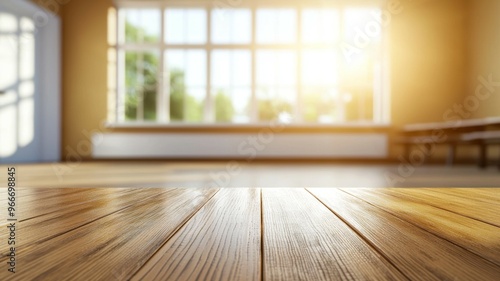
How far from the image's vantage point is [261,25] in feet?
23.2

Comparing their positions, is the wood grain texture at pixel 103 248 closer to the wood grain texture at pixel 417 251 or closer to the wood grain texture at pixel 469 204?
the wood grain texture at pixel 417 251

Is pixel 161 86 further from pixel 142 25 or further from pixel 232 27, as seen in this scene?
pixel 232 27

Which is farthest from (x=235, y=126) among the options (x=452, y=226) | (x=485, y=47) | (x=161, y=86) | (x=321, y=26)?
(x=452, y=226)

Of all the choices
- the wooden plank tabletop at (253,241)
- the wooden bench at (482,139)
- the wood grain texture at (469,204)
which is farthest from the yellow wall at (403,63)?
the wooden plank tabletop at (253,241)

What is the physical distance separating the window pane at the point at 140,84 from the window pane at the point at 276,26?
6.46ft

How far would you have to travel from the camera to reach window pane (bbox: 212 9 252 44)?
7.02m

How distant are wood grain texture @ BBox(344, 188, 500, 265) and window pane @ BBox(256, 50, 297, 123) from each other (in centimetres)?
599

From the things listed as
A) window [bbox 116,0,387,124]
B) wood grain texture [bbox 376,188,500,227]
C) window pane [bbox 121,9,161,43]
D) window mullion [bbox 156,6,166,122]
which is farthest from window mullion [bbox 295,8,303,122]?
wood grain texture [bbox 376,188,500,227]

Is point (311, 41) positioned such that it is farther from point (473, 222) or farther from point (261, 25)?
point (473, 222)

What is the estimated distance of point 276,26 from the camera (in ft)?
23.2

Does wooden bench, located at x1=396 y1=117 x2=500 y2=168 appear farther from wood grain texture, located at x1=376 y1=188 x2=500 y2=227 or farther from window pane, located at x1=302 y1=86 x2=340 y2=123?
wood grain texture, located at x1=376 y1=188 x2=500 y2=227

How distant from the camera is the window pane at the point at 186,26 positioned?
23.0ft

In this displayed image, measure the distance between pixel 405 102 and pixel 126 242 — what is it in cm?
687

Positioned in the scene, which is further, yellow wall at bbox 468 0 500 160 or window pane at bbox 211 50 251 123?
window pane at bbox 211 50 251 123
